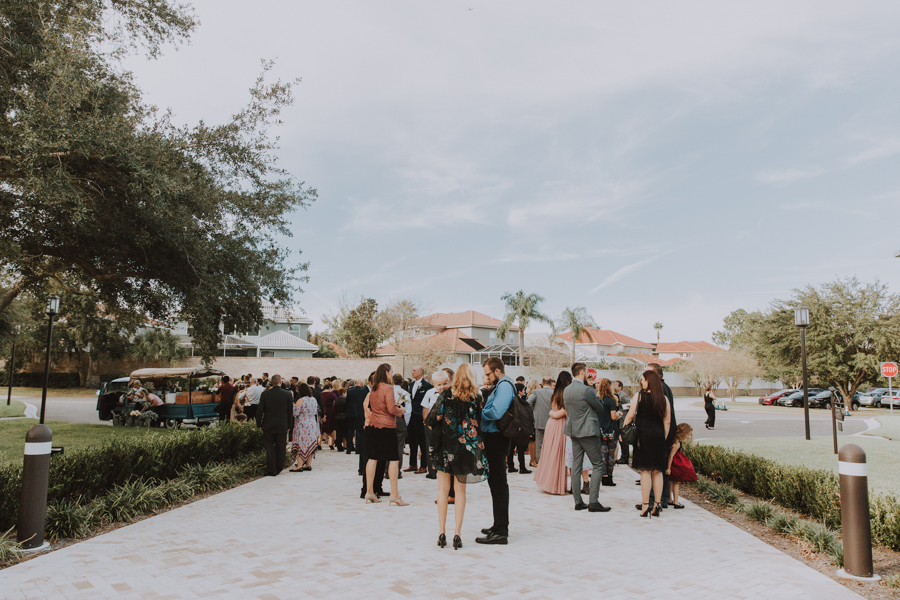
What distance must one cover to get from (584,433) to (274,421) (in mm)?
5679

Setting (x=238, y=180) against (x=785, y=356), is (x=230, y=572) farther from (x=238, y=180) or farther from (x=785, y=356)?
(x=785, y=356)

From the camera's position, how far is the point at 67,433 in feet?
52.3

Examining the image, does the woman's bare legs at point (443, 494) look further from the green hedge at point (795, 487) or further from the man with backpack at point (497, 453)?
the green hedge at point (795, 487)

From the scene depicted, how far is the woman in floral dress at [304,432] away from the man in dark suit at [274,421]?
1.09 feet

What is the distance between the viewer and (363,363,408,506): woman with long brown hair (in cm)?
786

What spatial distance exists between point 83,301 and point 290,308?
30.3 ft

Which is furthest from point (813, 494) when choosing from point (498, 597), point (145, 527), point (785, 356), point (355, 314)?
point (355, 314)

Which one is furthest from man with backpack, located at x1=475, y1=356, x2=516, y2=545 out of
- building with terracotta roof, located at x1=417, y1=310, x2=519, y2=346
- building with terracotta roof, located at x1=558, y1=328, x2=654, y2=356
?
building with terracotta roof, located at x1=558, y1=328, x2=654, y2=356

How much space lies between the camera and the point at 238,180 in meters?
13.4

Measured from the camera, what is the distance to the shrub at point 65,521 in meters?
5.78

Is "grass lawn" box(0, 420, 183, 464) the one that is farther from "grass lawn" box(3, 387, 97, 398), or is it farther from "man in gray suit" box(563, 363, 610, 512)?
"grass lawn" box(3, 387, 97, 398)

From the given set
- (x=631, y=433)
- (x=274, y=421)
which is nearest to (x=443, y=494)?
(x=631, y=433)

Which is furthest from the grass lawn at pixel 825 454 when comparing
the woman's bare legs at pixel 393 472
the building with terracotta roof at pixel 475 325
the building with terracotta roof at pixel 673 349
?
the building with terracotta roof at pixel 673 349

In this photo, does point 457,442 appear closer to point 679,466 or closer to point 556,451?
point 556,451
